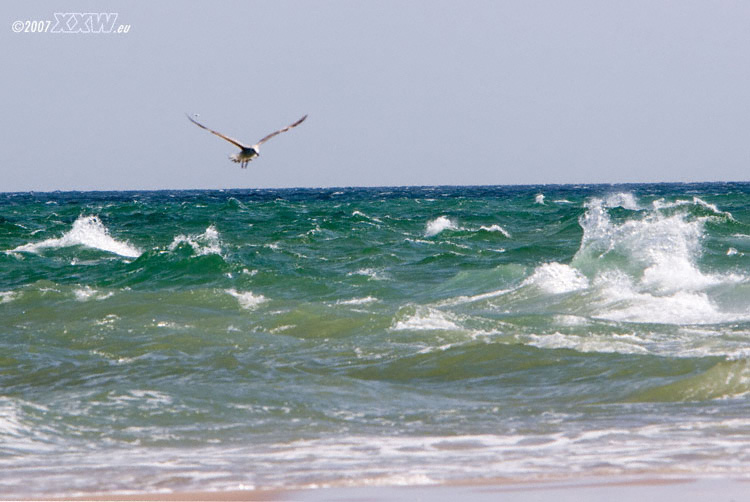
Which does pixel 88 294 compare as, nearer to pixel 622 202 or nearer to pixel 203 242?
pixel 203 242

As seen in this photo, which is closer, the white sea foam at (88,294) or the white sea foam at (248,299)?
the white sea foam at (248,299)

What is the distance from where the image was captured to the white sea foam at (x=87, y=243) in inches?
1007

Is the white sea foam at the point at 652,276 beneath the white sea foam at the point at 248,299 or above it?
above

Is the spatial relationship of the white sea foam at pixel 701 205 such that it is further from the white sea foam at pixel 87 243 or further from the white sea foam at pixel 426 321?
the white sea foam at pixel 426 321


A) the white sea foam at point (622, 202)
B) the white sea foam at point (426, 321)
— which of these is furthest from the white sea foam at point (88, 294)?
the white sea foam at point (622, 202)

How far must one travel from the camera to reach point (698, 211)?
88.1 feet

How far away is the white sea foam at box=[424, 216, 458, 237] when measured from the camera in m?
28.5

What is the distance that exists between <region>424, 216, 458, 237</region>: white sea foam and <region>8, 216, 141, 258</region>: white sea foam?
7.60 metres

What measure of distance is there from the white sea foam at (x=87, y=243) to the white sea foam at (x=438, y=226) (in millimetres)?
7595

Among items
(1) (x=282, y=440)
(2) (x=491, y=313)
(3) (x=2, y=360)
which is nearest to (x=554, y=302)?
(2) (x=491, y=313)

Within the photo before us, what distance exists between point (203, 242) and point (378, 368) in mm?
15873

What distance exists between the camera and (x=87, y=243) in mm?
26484

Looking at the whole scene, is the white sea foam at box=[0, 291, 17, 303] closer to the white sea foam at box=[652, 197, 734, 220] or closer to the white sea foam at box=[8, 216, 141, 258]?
the white sea foam at box=[8, 216, 141, 258]

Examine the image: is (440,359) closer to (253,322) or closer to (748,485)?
(253,322)
